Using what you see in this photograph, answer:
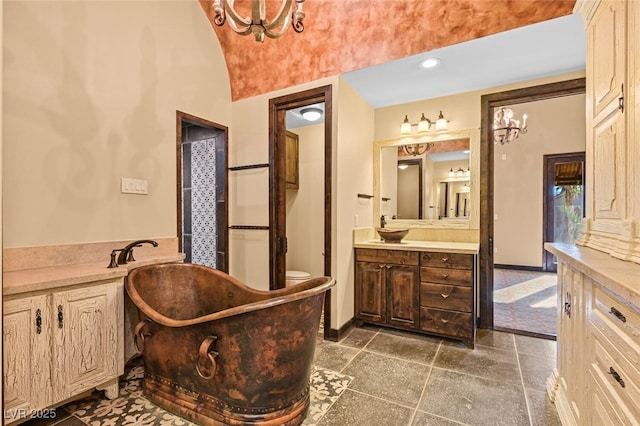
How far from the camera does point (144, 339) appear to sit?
181 centimetres

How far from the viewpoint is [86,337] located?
1.69 meters

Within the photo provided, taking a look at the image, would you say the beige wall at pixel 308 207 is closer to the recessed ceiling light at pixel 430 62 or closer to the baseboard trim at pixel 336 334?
the baseboard trim at pixel 336 334

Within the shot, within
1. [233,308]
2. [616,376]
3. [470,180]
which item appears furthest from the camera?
[470,180]

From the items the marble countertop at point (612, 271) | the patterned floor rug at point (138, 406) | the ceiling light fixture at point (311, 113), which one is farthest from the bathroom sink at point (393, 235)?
the ceiling light fixture at point (311, 113)

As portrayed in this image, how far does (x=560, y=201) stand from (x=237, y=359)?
659 centimetres

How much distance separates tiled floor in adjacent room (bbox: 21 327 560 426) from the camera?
1.67 metres

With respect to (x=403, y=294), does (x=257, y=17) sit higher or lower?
higher

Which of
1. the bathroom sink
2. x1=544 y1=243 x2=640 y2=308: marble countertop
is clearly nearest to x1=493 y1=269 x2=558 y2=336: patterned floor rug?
the bathroom sink

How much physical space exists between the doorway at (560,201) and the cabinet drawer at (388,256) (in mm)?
4322

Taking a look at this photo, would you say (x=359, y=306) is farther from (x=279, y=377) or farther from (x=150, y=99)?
(x=150, y=99)

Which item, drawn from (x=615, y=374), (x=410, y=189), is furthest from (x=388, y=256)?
(x=615, y=374)

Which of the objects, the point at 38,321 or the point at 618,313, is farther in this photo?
the point at 38,321

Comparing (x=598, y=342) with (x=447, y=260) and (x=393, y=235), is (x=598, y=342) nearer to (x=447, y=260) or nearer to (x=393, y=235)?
(x=447, y=260)

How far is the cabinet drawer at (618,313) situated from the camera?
0.88 meters
